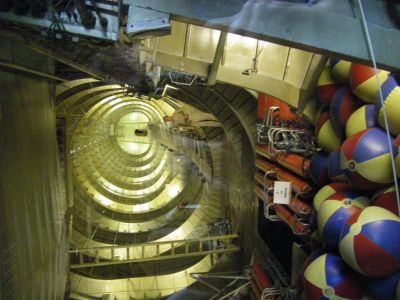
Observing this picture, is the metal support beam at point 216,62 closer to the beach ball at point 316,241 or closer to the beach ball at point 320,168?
the beach ball at point 320,168

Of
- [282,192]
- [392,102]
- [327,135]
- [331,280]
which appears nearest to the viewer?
[392,102]

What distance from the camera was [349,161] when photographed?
296cm

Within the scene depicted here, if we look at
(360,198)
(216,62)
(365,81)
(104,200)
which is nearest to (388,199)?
(360,198)

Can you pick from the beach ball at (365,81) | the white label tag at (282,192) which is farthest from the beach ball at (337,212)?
the white label tag at (282,192)

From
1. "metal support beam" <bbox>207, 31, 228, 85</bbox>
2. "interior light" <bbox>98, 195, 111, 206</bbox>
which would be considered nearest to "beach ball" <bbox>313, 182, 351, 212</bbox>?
"metal support beam" <bbox>207, 31, 228, 85</bbox>

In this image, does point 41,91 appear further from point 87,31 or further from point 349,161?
point 349,161

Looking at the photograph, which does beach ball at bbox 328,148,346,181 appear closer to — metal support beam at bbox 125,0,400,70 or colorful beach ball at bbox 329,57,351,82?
colorful beach ball at bbox 329,57,351,82

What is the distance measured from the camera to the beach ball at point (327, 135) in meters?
3.78

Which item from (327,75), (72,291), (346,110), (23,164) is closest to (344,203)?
(346,110)

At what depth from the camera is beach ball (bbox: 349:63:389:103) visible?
3.04 m

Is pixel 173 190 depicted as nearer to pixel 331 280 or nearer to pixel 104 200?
pixel 104 200

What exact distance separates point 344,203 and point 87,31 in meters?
2.42

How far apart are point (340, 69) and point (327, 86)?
1.07 feet

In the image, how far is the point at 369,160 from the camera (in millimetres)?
2775
